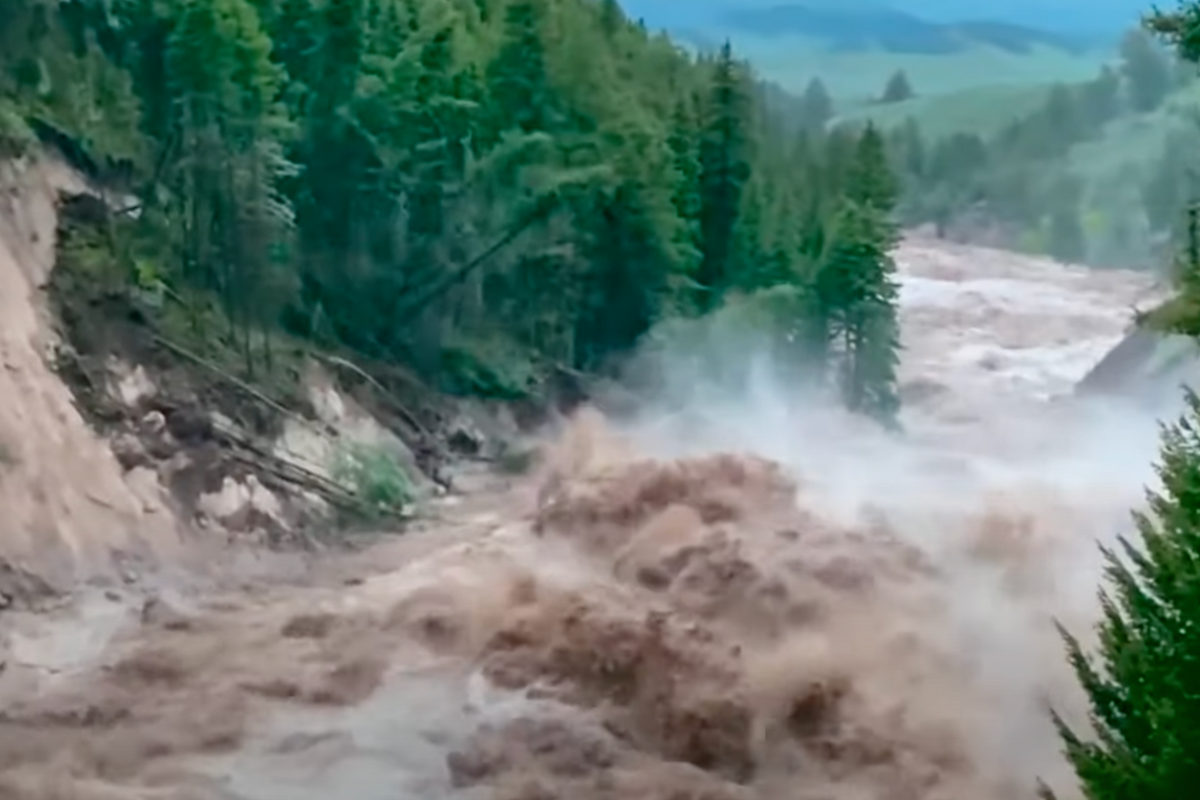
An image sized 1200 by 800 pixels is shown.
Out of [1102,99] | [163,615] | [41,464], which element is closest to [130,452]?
[41,464]

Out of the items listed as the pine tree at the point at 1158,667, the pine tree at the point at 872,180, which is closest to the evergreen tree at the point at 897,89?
the pine tree at the point at 872,180

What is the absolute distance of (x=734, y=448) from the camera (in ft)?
121

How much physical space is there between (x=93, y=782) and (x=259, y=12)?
18784mm

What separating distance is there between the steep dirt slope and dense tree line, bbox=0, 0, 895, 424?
5.16 ft

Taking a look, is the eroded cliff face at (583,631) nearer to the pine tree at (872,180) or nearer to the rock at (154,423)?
the rock at (154,423)

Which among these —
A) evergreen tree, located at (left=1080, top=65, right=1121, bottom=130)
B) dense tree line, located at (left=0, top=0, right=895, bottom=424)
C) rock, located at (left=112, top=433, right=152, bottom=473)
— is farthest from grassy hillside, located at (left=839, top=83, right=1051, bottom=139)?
rock, located at (left=112, top=433, right=152, bottom=473)

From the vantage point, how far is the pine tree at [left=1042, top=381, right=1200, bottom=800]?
39.7 feet

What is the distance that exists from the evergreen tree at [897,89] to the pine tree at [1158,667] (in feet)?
139

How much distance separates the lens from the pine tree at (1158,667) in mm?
12102

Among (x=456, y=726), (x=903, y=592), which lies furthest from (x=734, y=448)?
(x=456, y=726)

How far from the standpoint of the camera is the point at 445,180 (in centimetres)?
3769

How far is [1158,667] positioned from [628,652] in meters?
11.6

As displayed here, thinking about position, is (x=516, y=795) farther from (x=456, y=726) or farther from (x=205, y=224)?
(x=205, y=224)

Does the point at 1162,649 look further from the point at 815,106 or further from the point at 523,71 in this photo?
the point at 815,106
